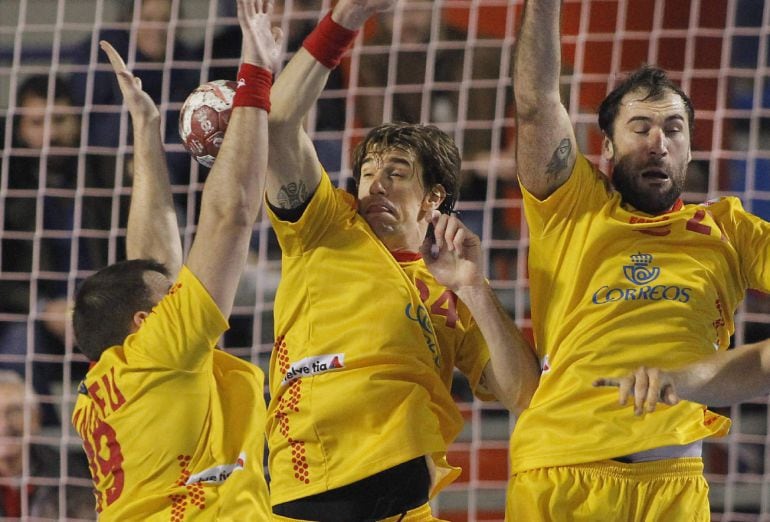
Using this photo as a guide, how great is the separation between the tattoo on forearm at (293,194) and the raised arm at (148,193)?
67 centimetres

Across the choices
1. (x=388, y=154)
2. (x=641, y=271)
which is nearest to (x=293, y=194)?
(x=388, y=154)

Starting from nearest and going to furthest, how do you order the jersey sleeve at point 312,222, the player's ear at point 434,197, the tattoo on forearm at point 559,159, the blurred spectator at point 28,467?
the tattoo on forearm at point 559,159, the jersey sleeve at point 312,222, the player's ear at point 434,197, the blurred spectator at point 28,467

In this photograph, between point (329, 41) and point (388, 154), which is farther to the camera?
point (388, 154)

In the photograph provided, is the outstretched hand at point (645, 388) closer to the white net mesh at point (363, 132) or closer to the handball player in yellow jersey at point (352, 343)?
the handball player in yellow jersey at point (352, 343)

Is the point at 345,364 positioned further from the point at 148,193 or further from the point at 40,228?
the point at 40,228

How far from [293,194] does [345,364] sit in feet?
1.56

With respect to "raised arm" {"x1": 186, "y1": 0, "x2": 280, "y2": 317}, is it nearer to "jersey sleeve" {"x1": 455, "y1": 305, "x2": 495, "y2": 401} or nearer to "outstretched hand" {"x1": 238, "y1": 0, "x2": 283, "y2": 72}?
"outstretched hand" {"x1": 238, "y1": 0, "x2": 283, "y2": 72}

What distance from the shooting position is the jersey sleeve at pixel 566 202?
312cm

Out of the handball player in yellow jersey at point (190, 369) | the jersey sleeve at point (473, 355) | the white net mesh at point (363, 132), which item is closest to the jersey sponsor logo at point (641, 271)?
the jersey sleeve at point (473, 355)

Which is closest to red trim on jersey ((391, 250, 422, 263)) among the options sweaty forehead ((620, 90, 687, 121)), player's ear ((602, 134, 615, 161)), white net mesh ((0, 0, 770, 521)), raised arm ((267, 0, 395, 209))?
raised arm ((267, 0, 395, 209))

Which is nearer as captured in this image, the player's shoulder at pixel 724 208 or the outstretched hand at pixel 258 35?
the outstretched hand at pixel 258 35

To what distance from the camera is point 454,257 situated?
3115mm

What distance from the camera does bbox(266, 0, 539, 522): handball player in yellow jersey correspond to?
310 cm

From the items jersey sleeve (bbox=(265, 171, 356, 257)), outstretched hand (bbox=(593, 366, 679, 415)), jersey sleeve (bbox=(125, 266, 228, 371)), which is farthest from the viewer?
jersey sleeve (bbox=(265, 171, 356, 257))
